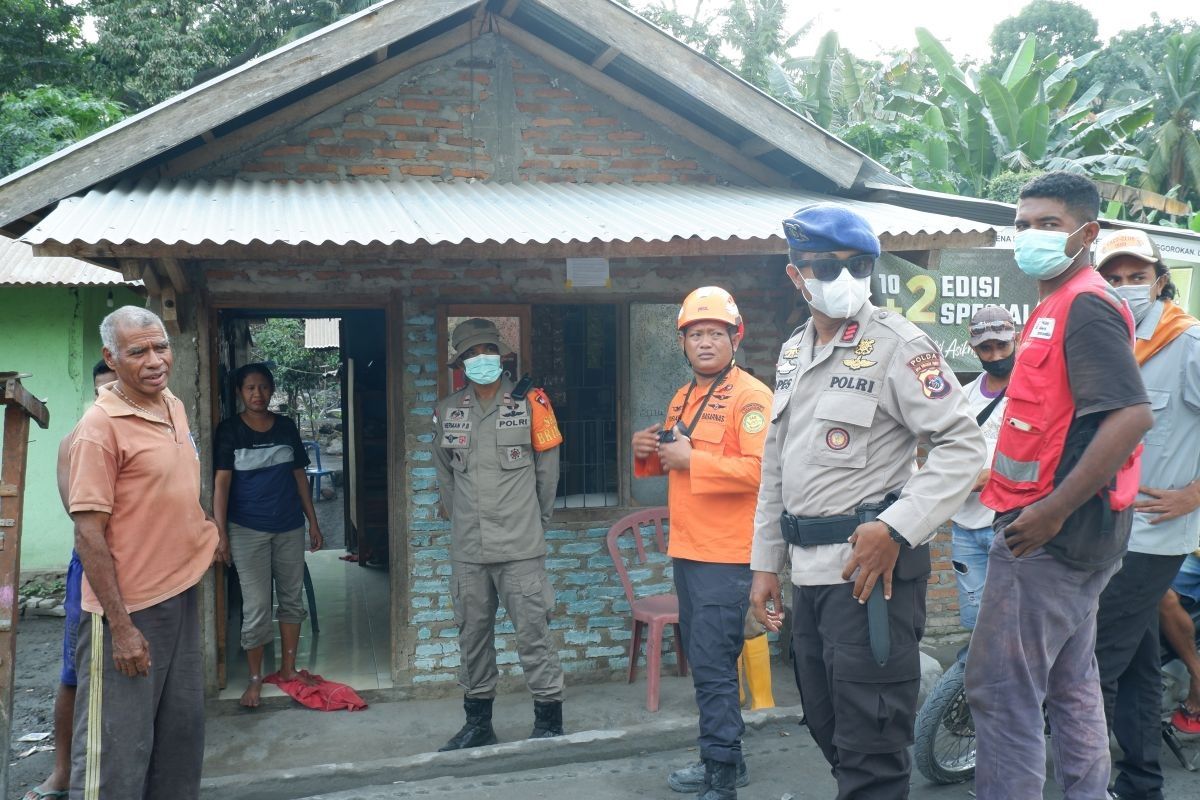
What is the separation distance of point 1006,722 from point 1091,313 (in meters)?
1.17

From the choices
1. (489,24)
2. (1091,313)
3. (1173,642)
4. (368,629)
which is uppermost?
(489,24)

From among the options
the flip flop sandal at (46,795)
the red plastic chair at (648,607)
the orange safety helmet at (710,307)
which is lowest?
the flip flop sandal at (46,795)

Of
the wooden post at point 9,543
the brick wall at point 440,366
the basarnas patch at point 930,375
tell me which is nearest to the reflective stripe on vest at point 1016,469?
the basarnas patch at point 930,375

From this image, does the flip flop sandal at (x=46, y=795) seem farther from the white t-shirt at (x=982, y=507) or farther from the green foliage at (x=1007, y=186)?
the green foliage at (x=1007, y=186)

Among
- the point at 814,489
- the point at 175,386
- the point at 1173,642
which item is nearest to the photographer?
the point at 814,489

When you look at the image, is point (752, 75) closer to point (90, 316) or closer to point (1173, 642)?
point (90, 316)

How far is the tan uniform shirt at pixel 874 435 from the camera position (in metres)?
2.63

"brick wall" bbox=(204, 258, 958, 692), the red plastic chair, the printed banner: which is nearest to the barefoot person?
"brick wall" bbox=(204, 258, 958, 692)

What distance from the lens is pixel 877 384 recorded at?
9.06 ft

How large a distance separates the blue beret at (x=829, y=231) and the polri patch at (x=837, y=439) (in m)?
0.55

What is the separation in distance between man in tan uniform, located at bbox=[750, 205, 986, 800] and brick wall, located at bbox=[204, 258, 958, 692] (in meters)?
2.78

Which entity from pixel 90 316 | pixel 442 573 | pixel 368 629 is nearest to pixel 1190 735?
pixel 442 573

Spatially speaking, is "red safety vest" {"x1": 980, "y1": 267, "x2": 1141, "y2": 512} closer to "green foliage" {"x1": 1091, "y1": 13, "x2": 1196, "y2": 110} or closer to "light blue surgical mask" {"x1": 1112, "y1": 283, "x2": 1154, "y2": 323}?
"light blue surgical mask" {"x1": 1112, "y1": 283, "x2": 1154, "y2": 323}

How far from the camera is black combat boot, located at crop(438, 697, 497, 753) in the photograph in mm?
4633
